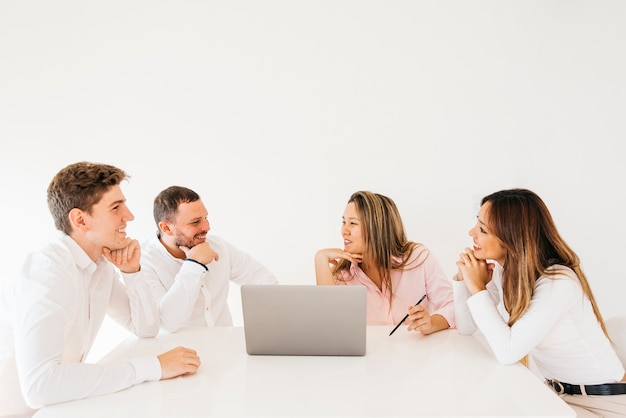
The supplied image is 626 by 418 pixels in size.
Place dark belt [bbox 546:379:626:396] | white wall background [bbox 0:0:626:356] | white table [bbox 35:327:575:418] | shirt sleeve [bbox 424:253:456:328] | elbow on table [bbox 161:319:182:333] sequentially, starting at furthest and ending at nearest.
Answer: white wall background [bbox 0:0:626:356] < shirt sleeve [bbox 424:253:456:328] < elbow on table [bbox 161:319:182:333] < dark belt [bbox 546:379:626:396] < white table [bbox 35:327:575:418]

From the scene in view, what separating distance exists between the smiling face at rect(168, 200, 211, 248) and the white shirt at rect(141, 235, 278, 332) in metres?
0.09

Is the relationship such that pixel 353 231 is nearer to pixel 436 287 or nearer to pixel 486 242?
pixel 436 287

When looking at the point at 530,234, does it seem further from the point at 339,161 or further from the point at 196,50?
the point at 196,50

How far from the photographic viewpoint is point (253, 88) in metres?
3.54

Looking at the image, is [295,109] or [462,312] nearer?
[462,312]

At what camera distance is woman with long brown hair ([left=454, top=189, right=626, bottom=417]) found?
69.9 inches

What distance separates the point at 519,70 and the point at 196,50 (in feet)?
6.34

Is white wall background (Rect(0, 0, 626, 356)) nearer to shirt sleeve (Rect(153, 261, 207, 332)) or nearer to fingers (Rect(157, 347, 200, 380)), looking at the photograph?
shirt sleeve (Rect(153, 261, 207, 332))

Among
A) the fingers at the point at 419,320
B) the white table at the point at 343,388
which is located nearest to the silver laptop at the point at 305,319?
the white table at the point at 343,388

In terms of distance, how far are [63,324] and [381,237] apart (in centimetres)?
147

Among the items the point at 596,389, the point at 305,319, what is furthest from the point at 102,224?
the point at 596,389

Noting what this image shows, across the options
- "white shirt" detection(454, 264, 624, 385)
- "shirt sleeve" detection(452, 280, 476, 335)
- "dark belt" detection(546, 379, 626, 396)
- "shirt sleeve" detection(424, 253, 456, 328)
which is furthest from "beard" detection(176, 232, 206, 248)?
"dark belt" detection(546, 379, 626, 396)

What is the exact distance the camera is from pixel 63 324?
61.9 inches

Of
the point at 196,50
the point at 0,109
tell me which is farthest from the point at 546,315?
the point at 0,109
